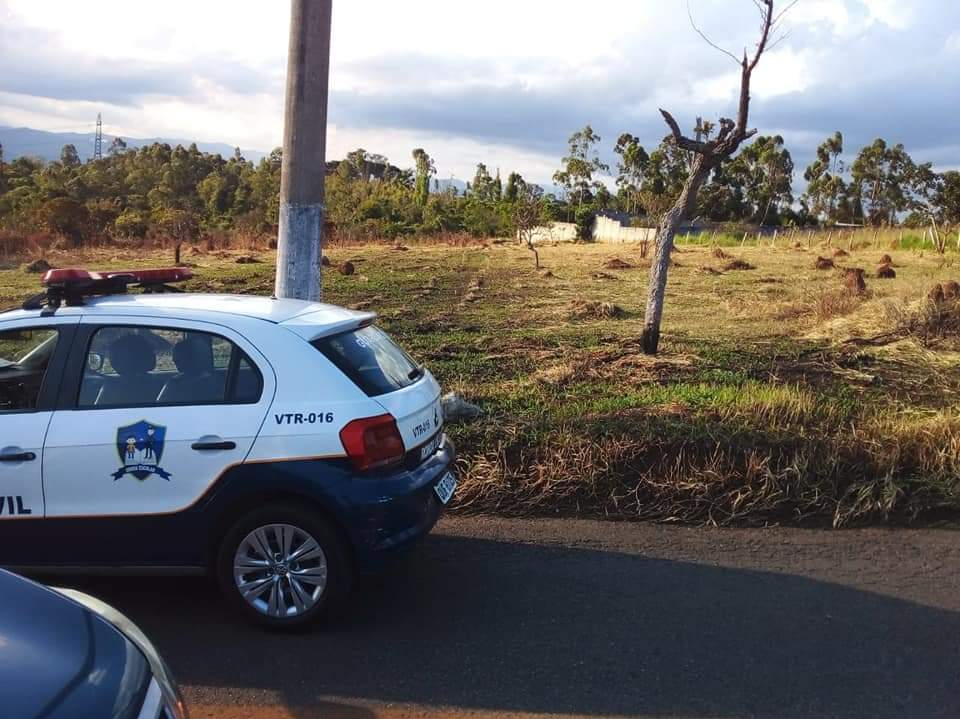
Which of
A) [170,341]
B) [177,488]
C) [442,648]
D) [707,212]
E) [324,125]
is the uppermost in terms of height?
[707,212]

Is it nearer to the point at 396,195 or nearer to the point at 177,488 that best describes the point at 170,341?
the point at 177,488

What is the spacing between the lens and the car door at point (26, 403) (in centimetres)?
407

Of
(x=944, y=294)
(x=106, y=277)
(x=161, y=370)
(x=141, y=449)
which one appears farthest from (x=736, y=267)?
(x=141, y=449)

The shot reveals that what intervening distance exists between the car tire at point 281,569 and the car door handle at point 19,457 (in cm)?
100

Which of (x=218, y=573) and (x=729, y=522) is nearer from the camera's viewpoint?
(x=218, y=573)

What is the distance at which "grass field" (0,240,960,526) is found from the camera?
19.1ft

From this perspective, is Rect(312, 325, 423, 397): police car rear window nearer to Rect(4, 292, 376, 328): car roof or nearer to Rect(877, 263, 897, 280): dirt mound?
Rect(4, 292, 376, 328): car roof

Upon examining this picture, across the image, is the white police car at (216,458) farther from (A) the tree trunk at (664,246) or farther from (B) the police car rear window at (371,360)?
(A) the tree trunk at (664,246)

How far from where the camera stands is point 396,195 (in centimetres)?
6500

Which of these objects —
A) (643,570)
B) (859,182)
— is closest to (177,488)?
(643,570)

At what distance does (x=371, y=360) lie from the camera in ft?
14.4

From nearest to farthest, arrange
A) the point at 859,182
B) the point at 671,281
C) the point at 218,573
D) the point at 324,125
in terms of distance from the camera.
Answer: the point at 218,573 → the point at 324,125 → the point at 671,281 → the point at 859,182

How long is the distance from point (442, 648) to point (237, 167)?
235 ft

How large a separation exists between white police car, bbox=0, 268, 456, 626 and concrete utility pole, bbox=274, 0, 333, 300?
8.54 feet
